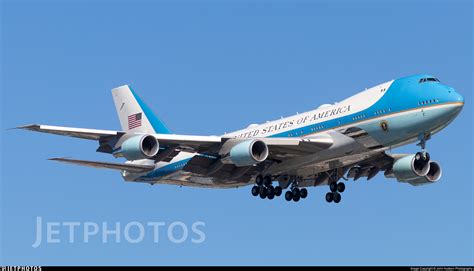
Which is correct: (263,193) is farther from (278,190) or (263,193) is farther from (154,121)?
(154,121)

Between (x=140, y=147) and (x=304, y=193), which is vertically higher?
(x=304, y=193)

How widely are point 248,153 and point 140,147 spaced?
20.0 feet

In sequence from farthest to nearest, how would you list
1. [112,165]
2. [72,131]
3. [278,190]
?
[278,190] < [112,165] < [72,131]

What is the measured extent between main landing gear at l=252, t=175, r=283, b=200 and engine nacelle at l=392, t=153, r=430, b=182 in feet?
24.6

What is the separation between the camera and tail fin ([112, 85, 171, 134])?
69812mm

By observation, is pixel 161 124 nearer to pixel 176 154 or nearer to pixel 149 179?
pixel 149 179

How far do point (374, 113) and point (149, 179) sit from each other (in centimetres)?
1740

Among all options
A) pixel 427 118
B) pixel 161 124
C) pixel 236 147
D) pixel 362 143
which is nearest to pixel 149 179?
pixel 161 124

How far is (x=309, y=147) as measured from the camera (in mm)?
59156

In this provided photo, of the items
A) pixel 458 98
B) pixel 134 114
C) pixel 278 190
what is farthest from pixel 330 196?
pixel 134 114

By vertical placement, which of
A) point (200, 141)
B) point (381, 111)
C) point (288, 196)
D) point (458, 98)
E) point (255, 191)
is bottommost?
point (458, 98)

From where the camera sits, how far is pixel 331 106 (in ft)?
198

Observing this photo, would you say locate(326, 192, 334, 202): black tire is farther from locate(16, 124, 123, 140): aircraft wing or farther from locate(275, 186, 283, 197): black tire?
locate(16, 124, 123, 140): aircraft wing

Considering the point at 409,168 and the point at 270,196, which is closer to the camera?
the point at 409,168
